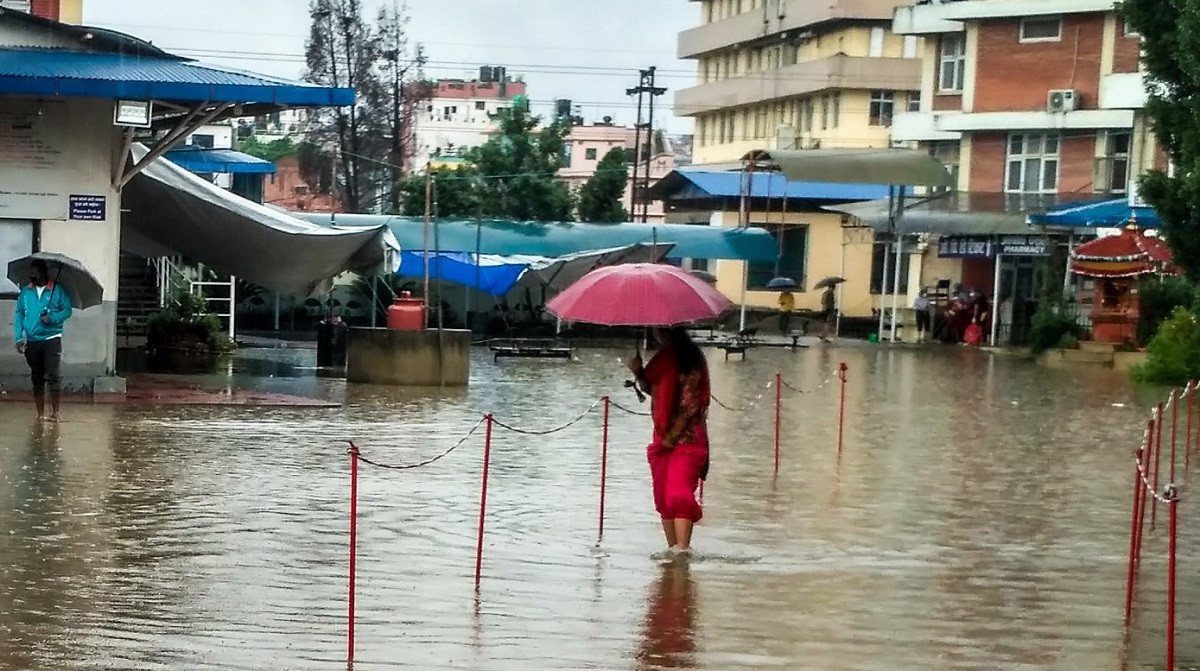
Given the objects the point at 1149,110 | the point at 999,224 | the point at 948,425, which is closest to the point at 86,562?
the point at 1149,110

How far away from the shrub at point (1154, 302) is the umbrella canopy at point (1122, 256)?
0.30 meters

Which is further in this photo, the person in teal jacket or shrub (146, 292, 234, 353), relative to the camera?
shrub (146, 292, 234, 353)

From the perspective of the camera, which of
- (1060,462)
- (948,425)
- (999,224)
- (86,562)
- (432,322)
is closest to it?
(86,562)

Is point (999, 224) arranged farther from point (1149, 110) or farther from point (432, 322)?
point (1149, 110)

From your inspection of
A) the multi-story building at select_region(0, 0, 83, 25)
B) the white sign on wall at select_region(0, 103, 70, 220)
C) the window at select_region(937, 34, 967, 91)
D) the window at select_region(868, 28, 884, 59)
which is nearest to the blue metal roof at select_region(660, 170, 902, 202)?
the window at select_region(937, 34, 967, 91)

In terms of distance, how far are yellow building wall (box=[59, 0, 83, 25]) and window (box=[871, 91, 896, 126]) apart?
138ft

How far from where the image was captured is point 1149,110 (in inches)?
611

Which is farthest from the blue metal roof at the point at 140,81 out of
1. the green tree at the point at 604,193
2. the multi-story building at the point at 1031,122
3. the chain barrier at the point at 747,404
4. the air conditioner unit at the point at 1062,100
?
the green tree at the point at 604,193

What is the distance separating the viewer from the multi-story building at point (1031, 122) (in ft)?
161

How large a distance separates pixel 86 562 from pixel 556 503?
14.3 ft

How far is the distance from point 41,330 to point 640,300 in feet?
30.6

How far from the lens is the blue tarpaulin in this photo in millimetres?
44688

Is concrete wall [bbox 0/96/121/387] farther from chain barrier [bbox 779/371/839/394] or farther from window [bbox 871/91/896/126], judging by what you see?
window [bbox 871/91/896/126]

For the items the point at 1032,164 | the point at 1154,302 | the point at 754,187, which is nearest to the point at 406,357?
the point at 1154,302
